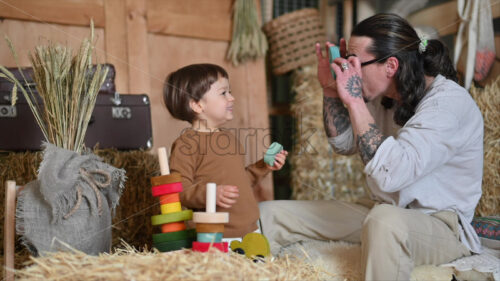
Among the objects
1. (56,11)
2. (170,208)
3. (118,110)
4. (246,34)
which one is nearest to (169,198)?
(170,208)

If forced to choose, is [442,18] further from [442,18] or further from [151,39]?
[151,39]

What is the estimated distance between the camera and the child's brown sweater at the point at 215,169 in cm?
136

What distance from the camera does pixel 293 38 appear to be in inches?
95.2

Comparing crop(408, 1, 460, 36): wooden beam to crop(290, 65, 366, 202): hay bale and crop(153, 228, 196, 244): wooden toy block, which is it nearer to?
crop(290, 65, 366, 202): hay bale

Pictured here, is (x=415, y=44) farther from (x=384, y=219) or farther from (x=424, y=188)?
(x=384, y=219)

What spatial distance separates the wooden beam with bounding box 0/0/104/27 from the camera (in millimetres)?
1832

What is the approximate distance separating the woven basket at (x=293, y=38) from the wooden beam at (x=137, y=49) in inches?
28.7

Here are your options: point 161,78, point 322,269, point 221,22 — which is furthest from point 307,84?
point 322,269

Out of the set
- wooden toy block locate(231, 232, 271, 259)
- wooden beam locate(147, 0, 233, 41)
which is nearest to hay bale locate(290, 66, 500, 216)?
wooden beam locate(147, 0, 233, 41)

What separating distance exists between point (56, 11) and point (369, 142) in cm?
142

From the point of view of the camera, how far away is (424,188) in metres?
1.35

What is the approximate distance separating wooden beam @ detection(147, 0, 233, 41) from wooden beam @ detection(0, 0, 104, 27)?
23 centimetres

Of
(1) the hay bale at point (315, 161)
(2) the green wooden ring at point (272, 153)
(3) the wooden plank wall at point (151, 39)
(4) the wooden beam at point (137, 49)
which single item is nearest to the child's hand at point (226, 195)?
(2) the green wooden ring at point (272, 153)

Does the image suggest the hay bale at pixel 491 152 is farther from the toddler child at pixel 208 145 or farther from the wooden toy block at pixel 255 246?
the wooden toy block at pixel 255 246
